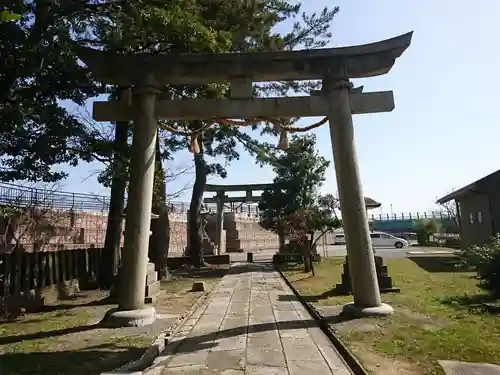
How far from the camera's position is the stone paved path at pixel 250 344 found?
195 inches

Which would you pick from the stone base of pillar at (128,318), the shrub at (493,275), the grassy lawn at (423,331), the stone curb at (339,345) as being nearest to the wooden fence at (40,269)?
the stone base of pillar at (128,318)

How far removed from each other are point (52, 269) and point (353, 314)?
820cm

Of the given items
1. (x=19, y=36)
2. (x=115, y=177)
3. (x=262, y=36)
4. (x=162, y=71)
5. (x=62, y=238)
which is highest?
(x=262, y=36)

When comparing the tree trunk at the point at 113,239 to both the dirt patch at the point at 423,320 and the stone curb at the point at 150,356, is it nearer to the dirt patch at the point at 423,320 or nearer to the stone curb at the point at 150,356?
the stone curb at the point at 150,356

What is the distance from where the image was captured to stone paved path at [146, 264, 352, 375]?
4.96m

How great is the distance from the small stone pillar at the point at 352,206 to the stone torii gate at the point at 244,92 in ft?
0.06

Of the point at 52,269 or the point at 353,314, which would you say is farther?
the point at 52,269

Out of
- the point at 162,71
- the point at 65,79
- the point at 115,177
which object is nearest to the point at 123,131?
the point at 115,177

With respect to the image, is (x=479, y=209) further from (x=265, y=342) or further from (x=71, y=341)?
(x=71, y=341)

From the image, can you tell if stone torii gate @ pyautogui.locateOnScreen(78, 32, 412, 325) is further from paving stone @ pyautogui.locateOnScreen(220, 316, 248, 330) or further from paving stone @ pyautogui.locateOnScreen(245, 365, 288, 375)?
paving stone @ pyautogui.locateOnScreen(245, 365, 288, 375)

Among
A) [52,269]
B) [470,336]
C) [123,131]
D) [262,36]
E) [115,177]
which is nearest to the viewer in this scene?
[470,336]

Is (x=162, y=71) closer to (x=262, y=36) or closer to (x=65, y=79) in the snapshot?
(x=65, y=79)

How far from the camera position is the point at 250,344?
6047mm

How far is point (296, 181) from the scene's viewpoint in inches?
896
